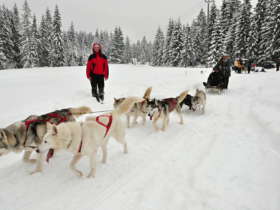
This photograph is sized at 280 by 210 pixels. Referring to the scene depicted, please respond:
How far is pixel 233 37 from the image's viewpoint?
30.7 metres

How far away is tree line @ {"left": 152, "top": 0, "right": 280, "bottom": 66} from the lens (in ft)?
82.8

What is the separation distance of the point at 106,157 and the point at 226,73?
8.85 meters

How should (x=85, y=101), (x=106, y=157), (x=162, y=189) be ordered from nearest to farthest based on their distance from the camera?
(x=162, y=189), (x=106, y=157), (x=85, y=101)

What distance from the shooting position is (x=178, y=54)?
37188 mm

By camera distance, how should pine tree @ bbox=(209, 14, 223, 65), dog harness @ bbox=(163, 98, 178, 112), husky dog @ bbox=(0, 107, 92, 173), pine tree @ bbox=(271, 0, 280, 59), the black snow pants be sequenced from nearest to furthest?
1. husky dog @ bbox=(0, 107, 92, 173)
2. dog harness @ bbox=(163, 98, 178, 112)
3. the black snow pants
4. pine tree @ bbox=(271, 0, 280, 59)
5. pine tree @ bbox=(209, 14, 223, 65)

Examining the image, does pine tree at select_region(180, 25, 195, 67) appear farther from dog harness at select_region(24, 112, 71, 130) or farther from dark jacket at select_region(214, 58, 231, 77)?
dog harness at select_region(24, 112, 71, 130)

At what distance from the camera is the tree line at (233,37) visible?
25.2 metres

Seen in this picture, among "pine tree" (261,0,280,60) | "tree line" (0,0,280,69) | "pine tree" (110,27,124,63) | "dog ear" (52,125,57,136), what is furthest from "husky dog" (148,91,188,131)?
"pine tree" (110,27,124,63)

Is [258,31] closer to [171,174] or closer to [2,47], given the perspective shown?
[171,174]

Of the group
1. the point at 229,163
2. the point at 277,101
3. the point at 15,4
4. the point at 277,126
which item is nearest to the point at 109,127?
the point at 229,163

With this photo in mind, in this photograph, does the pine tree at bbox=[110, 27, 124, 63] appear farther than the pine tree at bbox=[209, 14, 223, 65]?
Yes

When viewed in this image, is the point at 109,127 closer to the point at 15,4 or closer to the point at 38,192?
the point at 38,192

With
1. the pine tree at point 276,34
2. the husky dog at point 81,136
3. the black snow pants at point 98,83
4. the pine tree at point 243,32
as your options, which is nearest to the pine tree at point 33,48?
the black snow pants at point 98,83

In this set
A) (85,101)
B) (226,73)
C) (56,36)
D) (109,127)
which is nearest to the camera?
(109,127)
